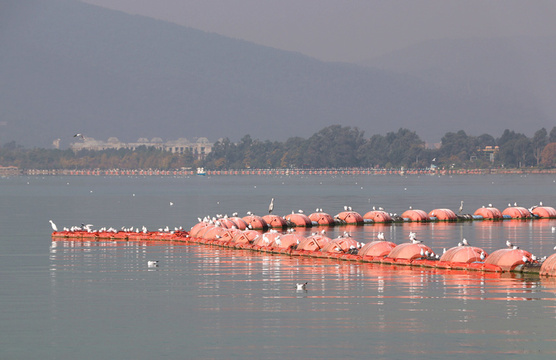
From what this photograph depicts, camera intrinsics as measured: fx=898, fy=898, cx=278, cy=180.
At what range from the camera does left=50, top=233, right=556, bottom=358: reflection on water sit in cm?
2756

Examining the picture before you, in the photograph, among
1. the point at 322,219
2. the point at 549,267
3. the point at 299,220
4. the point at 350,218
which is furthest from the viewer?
the point at 350,218

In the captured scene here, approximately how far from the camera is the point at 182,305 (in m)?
35.2

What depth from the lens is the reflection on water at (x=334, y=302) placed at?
27.6 metres

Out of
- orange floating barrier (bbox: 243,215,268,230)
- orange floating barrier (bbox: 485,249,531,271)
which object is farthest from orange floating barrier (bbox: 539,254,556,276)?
orange floating barrier (bbox: 243,215,268,230)

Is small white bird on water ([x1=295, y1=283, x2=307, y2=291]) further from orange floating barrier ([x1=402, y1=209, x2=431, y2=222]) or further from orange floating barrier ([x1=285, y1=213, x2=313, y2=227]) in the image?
orange floating barrier ([x1=402, y1=209, x2=431, y2=222])

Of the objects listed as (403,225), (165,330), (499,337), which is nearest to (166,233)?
(403,225)

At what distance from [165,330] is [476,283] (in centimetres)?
1625

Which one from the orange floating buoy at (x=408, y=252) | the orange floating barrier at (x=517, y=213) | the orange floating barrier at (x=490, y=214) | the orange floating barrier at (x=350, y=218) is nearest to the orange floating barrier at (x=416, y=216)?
the orange floating barrier at (x=350, y=218)

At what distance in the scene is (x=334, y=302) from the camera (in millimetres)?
35406

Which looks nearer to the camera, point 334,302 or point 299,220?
point 334,302

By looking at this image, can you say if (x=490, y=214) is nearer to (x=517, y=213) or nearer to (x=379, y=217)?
(x=517, y=213)

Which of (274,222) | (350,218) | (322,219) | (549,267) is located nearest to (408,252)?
(549,267)

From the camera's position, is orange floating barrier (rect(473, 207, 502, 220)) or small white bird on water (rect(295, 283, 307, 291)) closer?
small white bird on water (rect(295, 283, 307, 291))

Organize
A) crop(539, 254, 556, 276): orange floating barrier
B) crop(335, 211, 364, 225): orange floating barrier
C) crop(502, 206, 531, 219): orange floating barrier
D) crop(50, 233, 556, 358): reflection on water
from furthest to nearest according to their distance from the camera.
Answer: crop(502, 206, 531, 219): orange floating barrier < crop(335, 211, 364, 225): orange floating barrier < crop(539, 254, 556, 276): orange floating barrier < crop(50, 233, 556, 358): reflection on water
